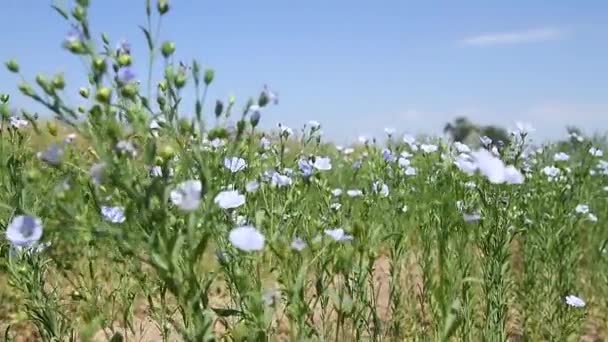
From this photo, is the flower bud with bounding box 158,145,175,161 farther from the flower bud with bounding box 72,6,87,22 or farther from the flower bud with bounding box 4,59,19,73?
the flower bud with bounding box 4,59,19,73

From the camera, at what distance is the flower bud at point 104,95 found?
159cm

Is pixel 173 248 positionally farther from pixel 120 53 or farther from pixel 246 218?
pixel 246 218

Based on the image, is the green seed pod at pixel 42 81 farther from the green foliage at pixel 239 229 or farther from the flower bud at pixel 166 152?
the flower bud at pixel 166 152

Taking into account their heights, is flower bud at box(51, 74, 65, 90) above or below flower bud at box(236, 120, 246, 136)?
above

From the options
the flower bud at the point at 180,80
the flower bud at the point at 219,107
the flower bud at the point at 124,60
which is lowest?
the flower bud at the point at 219,107

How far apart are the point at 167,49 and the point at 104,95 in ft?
0.84

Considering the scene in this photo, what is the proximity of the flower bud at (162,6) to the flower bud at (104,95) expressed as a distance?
0.33 m

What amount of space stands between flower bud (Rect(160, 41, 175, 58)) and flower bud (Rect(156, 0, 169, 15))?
9cm

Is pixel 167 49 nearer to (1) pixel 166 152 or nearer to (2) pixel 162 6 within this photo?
(2) pixel 162 6

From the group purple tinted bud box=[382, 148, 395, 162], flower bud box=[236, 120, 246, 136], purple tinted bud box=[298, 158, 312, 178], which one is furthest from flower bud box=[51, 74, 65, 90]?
purple tinted bud box=[382, 148, 395, 162]

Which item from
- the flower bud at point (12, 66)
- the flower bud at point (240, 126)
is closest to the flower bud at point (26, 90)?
the flower bud at point (12, 66)

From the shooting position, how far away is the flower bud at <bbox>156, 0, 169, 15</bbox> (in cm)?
184

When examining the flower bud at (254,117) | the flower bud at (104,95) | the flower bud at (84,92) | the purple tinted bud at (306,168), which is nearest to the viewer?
the flower bud at (104,95)

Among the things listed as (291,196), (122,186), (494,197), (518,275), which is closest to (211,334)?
(122,186)
